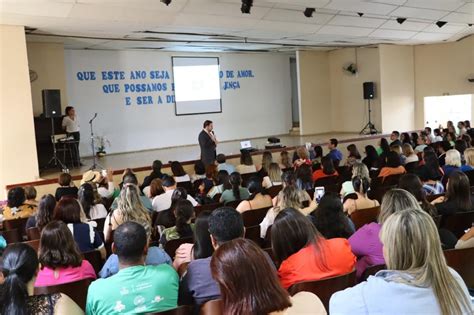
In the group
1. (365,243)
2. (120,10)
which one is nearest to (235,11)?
(120,10)

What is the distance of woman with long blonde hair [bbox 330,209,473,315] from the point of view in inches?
60.9

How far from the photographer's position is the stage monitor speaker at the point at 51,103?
29.7 feet

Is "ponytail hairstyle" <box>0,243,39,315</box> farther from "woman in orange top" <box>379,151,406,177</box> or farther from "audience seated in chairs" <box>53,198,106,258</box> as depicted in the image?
"woman in orange top" <box>379,151,406,177</box>

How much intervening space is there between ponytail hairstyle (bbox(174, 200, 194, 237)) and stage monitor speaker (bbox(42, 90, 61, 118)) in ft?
21.1

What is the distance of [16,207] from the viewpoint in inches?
198

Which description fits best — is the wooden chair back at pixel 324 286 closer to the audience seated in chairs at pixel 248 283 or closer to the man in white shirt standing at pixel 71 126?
the audience seated in chairs at pixel 248 283

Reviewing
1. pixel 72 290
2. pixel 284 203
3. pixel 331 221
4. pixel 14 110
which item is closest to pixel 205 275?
pixel 72 290

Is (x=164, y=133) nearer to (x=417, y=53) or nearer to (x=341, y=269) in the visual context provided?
(x=417, y=53)

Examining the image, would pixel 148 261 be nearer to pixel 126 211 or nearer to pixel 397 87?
pixel 126 211

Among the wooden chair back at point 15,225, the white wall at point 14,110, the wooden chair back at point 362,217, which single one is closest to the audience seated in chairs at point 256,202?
the wooden chair back at point 362,217

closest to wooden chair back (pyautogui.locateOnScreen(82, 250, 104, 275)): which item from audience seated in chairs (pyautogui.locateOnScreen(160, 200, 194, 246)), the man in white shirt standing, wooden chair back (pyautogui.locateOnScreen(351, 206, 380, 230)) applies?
audience seated in chairs (pyautogui.locateOnScreen(160, 200, 194, 246))

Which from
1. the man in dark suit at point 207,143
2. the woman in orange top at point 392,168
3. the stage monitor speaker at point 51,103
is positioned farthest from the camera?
the stage monitor speaker at point 51,103

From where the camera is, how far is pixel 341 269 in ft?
8.12

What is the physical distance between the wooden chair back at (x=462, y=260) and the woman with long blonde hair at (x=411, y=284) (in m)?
0.97
